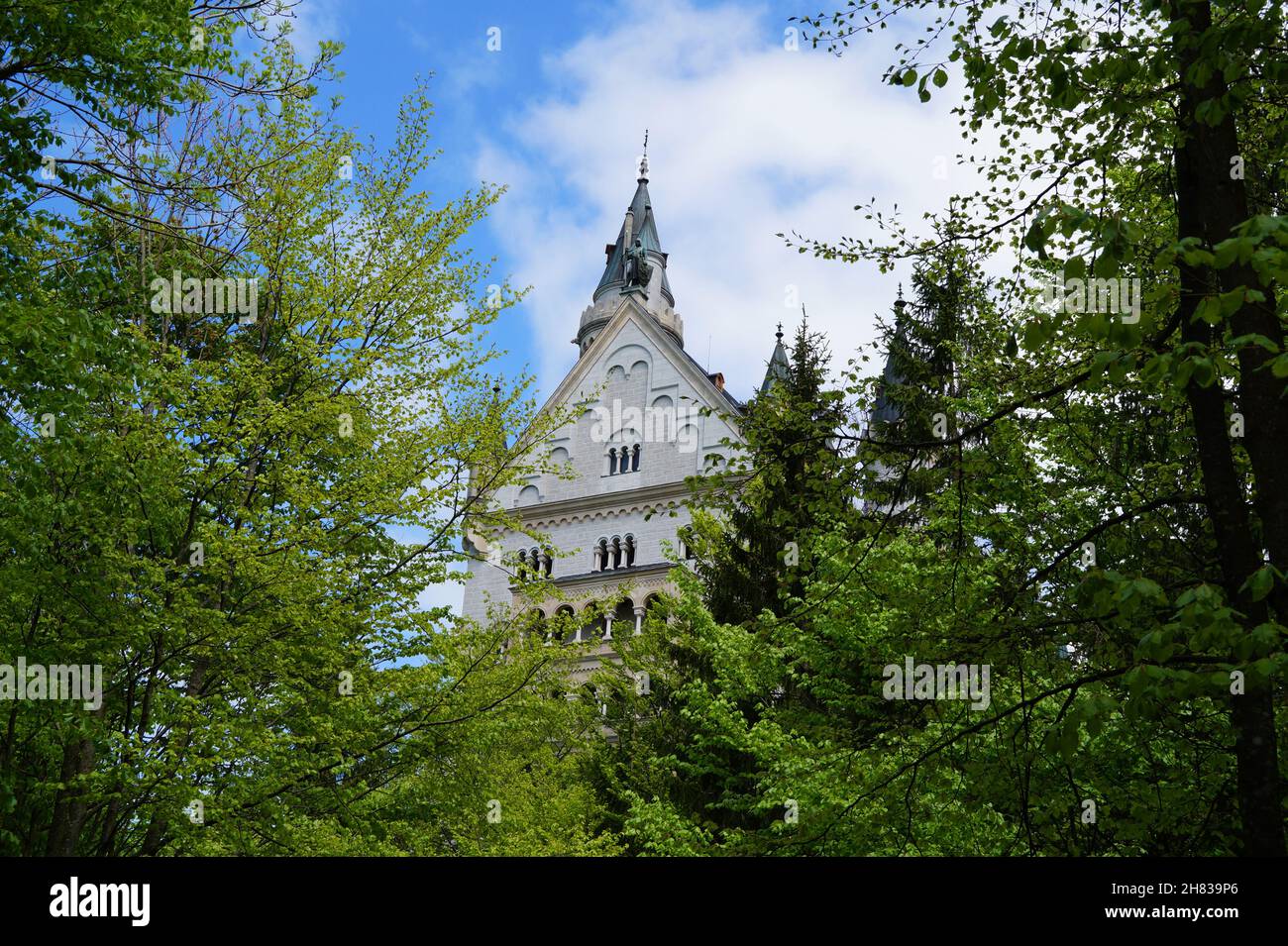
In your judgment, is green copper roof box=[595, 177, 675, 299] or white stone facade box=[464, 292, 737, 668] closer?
white stone facade box=[464, 292, 737, 668]

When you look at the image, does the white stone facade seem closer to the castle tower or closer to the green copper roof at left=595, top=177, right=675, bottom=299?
the castle tower

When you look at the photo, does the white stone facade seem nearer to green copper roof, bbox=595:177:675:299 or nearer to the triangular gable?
the triangular gable

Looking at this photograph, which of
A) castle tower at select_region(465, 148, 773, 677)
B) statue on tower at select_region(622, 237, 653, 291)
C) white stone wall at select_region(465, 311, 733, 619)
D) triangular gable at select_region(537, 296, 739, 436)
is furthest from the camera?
statue on tower at select_region(622, 237, 653, 291)

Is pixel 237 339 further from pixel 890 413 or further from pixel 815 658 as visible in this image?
pixel 890 413

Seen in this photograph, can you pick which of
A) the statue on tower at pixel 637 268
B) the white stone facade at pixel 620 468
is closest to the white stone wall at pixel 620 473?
the white stone facade at pixel 620 468

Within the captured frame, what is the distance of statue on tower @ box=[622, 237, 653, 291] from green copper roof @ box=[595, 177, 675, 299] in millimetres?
479

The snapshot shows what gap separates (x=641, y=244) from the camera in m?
51.2

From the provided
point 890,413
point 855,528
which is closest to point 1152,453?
point 855,528

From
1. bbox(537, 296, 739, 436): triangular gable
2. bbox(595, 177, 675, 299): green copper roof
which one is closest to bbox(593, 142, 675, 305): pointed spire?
bbox(595, 177, 675, 299): green copper roof

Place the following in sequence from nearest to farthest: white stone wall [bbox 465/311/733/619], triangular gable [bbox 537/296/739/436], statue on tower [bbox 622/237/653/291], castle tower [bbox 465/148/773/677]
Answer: castle tower [bbox 465/148/773/677] < white stone wall [bbox 465/311/733/619] < triangular gable [bbox 537/296/739/436] < statue on tower [bbox 622/237/653/291]

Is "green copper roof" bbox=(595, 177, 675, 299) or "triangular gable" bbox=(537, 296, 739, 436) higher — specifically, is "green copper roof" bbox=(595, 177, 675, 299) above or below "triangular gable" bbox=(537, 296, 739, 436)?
above

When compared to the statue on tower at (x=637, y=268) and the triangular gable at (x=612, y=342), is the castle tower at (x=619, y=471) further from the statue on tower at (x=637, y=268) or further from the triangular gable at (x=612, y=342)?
the statue on tower at (x=637, y=268)

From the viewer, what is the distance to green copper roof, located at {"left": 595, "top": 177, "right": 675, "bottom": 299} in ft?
167

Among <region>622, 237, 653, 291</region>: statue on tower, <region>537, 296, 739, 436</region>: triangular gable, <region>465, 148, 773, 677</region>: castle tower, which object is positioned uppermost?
<region>622, 237, 653, 291</region>: statue on tower
